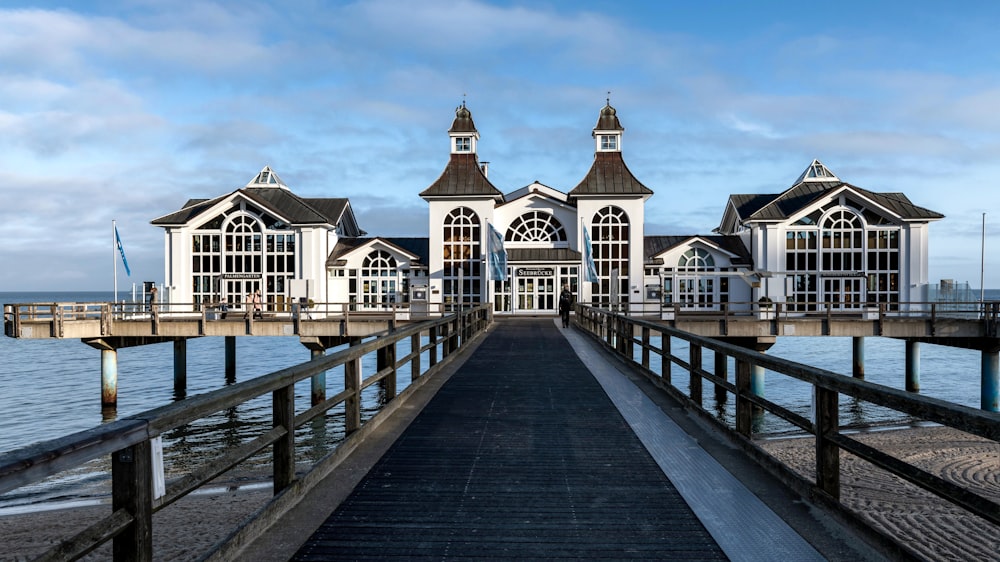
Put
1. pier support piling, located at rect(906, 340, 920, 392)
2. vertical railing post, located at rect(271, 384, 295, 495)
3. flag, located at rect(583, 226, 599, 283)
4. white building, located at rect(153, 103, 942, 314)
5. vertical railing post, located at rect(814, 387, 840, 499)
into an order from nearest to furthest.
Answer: vertical railing post, located at rect(814, 387, 840, 499) < vertical railing post, located at rect(271, 384, 295, 495) < pier support piling, located at rect(906, 340, 920, 392) < flag, located at rect(583, 226, 599, 283) < white building, located at rect(153, 103, 942, 314)

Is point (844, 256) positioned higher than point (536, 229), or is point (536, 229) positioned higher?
point (536, 229)

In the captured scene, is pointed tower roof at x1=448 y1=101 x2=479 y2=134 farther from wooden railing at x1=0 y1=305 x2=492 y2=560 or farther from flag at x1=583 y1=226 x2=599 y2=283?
wooden railing at x1=0 y1=305 x2=492 y2=560

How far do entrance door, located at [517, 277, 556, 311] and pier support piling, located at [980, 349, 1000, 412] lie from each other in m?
20.9

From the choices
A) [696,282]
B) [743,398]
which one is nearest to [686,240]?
[696,282]

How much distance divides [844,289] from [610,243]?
13.5m

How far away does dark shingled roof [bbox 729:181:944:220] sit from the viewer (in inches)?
1580

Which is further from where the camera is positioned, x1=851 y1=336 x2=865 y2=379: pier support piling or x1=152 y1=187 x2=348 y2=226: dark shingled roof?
x1=152 y1=187 x2=348 y2=226: dark shingled roof

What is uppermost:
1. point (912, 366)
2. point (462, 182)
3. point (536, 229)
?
point (462, 182)

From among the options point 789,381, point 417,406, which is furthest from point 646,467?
point 789,381

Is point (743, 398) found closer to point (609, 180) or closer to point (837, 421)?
point (837, 421)

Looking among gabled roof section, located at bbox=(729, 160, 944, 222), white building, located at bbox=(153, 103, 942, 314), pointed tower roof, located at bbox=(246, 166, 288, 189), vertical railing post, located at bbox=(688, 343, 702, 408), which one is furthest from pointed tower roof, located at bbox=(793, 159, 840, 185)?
vertical railing post, located at bbox=(688, 343, 702, 408)

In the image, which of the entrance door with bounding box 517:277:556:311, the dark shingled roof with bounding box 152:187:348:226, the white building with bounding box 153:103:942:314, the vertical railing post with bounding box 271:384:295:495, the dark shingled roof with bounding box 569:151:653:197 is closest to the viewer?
the vertical railing post with bounding box 271:384:295:495

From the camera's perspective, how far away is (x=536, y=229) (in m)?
42.5

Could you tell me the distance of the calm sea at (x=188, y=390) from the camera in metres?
18.3
